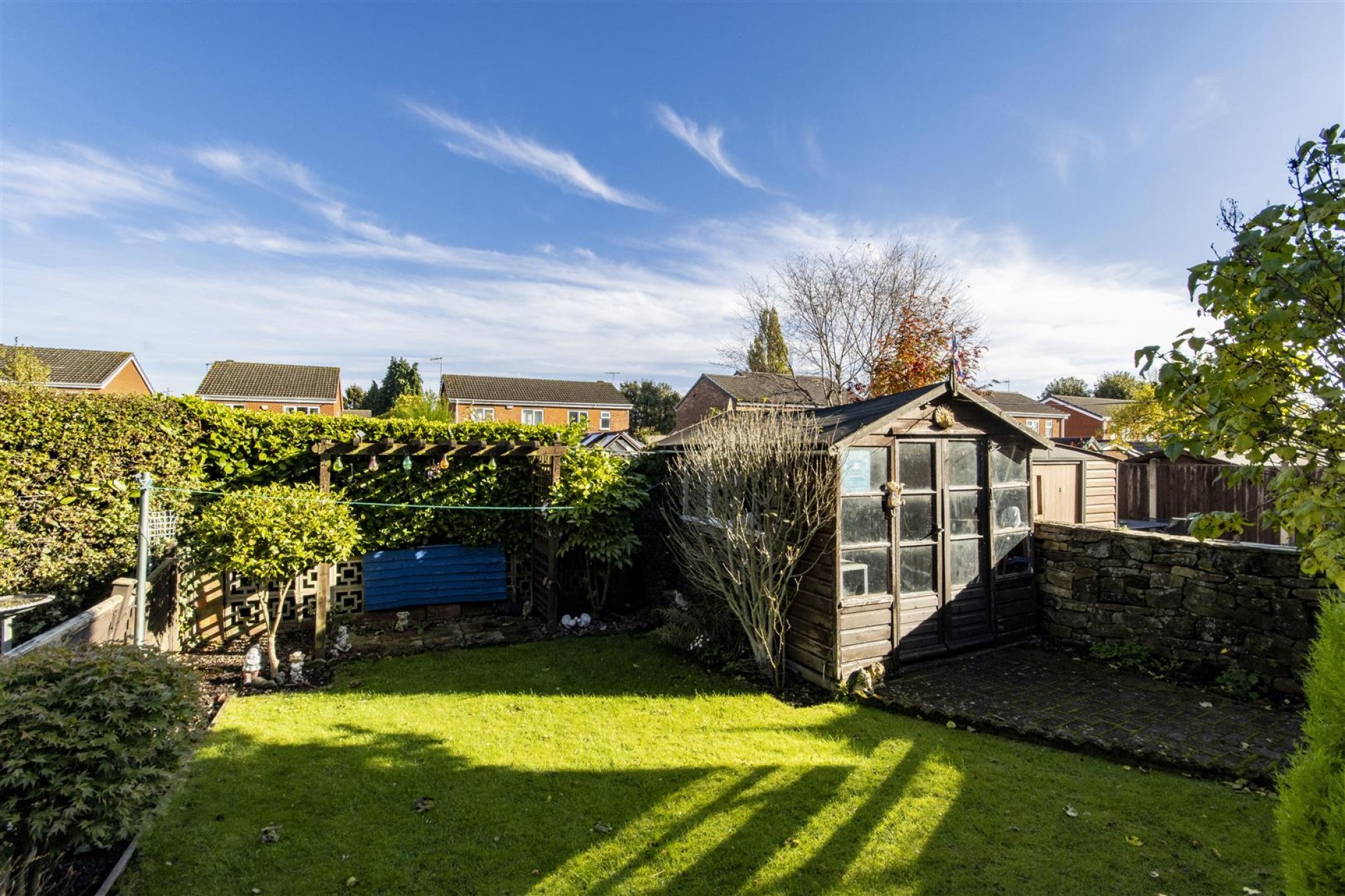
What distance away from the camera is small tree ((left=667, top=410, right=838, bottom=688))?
6.41 m

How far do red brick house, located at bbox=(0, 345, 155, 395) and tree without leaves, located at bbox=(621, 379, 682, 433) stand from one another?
109 feet

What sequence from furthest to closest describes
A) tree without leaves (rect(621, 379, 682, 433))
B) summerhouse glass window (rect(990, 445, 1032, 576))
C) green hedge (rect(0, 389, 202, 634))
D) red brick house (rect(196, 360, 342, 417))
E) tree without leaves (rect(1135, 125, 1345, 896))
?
tree without leaves (rect(621, 379, 682, 433)) → red brick house (rect(196, 360, 342, 417)) → summerhouse glass window (rect(990, 445, 1032, 576)) → green hedge (rect(0, 389, 202, 634)) → tree without leaves (rect(1135, 125, 1345, 896))

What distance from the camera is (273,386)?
3612cm

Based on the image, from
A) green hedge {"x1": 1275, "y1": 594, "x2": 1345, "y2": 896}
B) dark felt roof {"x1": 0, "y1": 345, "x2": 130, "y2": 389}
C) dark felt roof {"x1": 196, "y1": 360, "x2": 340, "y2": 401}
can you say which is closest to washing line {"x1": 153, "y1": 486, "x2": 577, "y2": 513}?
green hedge {"x1": 1275, "y1": 594, "x2": 1345, "y2": 896}

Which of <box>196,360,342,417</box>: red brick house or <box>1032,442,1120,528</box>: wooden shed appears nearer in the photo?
<box>1032,442,1120,528</box>: wooden shed

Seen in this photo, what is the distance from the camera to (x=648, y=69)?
1039 cm

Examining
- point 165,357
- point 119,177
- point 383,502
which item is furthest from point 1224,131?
point 165,357

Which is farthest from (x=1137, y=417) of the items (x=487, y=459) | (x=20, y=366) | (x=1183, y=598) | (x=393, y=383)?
(x=393, y=383)

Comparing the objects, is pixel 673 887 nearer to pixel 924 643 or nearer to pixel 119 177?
pixel 924 643

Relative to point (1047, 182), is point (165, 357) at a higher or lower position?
lower

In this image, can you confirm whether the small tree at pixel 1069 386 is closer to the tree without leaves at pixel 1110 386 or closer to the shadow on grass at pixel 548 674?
the tree without leaves at pixel 1110 386

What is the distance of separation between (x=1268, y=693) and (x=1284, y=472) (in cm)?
563

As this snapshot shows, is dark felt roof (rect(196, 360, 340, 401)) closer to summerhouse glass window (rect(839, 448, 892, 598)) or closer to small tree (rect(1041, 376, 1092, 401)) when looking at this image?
summerhouse glass window (rect(839, 448, 892, 598))

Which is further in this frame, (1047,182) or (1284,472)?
(1047,182)
